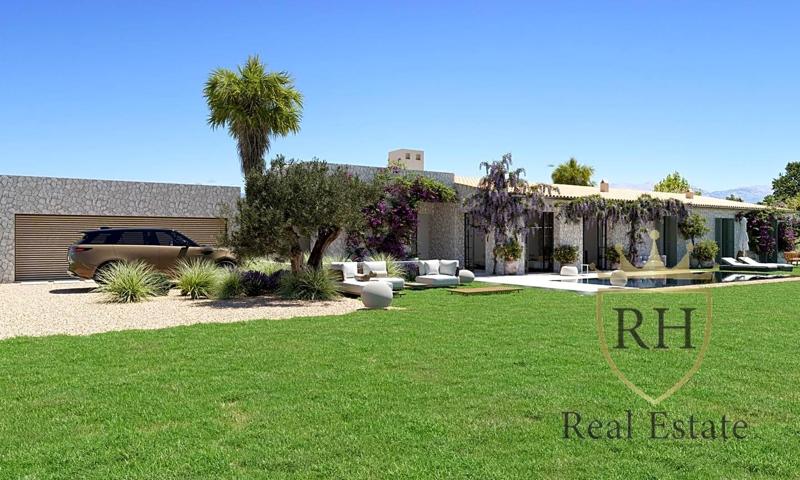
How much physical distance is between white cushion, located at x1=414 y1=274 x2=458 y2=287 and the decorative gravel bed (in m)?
3.22

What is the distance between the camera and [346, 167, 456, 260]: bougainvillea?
A: 21.3m

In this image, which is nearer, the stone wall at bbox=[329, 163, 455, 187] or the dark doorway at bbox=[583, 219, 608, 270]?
the stone wall at bbox=[329, 163, 455, 187]

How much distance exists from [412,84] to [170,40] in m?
6.13

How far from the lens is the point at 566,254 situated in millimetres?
23828

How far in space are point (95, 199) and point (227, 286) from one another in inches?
371

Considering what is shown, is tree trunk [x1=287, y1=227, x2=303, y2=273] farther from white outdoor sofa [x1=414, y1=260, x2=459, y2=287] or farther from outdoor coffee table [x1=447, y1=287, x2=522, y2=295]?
outdoor coffee table [x1=447, y1=287, x2=522, y2=295]

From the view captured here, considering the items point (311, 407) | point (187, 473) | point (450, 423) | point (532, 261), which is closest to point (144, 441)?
point (187, 473)

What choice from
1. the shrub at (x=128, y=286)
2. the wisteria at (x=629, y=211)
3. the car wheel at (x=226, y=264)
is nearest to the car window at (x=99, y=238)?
the shrub at (x=128, y=286)

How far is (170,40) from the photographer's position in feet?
49.8

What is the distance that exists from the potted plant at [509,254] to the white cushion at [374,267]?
679 cm

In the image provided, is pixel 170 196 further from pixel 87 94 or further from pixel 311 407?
pixel 311 407

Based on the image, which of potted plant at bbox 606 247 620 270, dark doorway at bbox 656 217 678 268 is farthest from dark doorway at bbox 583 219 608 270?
dark doorway at bbox 656 217 678 268

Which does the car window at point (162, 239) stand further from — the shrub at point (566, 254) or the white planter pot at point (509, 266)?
the shrub at point (566, 254)

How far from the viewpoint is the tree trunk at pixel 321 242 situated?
49.6 ft
